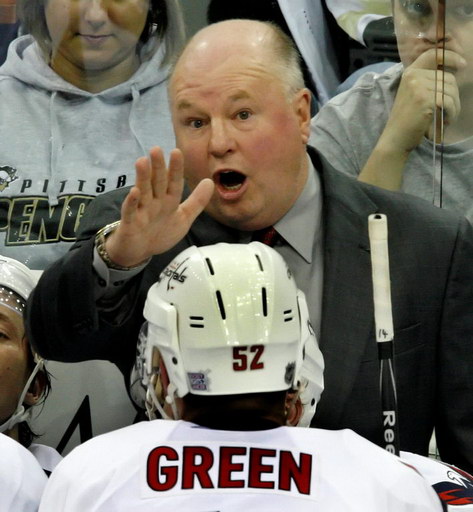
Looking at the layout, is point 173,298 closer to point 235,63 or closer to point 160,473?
point 160,473

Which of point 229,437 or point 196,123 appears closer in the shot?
point 229,437

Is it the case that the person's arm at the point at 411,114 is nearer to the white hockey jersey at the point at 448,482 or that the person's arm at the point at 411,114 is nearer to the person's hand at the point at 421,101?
the person's hand at the point at 421,101

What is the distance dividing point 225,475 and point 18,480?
0.39 m

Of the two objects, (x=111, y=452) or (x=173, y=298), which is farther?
(x=173, y=298)

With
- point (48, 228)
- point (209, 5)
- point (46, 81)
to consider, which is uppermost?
point (209, 5)

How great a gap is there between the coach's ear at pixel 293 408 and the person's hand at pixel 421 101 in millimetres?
1194

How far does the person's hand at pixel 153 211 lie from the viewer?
1.90 meters

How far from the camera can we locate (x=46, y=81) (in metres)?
3.07

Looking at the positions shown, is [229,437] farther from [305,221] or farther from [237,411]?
[305,221]

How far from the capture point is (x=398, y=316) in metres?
2.33

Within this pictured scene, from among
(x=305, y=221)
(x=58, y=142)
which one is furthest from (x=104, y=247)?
(x=58, y=142)

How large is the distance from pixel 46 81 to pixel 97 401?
0.84 m

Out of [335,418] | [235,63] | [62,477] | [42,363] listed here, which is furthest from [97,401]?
[62,477]

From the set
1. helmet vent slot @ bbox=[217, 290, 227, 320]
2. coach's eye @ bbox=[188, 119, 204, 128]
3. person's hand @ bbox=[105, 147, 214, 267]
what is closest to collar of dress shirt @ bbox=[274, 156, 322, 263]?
coach's eye @ bbox=[188, 119, 204, 128]
